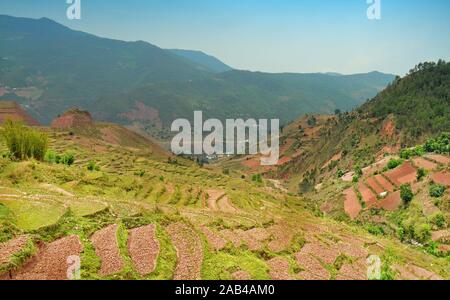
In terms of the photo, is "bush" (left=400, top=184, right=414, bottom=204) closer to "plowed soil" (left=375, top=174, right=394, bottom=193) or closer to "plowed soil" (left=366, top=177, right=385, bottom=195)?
"plowed soil" (left=375, top=174, right=394, bottom=193)

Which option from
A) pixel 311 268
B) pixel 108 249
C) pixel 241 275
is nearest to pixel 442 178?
pixel 311 268

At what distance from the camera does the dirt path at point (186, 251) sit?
2084 cm

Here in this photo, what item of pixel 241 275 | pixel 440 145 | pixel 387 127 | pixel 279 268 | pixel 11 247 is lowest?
pixel 279 268

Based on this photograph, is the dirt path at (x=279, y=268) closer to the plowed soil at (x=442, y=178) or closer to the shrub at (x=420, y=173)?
the plowed soil at (x=442, y=178)

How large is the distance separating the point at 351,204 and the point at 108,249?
65703 mm

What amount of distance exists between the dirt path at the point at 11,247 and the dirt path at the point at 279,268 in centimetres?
1202

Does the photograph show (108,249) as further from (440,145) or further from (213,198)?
(440,145)

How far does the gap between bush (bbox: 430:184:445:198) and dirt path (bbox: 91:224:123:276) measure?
5493 cm

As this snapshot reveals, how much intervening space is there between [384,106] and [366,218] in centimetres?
7336

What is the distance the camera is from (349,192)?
3401 inches

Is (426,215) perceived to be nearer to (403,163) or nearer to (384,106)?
(403,163)

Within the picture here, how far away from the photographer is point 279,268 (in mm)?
23828

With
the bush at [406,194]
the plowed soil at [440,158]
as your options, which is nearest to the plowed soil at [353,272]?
the bush at [406,194]
